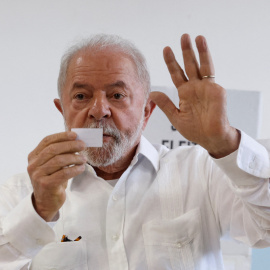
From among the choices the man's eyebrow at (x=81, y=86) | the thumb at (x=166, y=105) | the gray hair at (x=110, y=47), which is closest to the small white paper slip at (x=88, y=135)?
the thumb at (x=166, y=105)

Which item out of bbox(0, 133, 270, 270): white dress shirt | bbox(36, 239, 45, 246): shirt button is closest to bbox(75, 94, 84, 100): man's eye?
bbox(0, 133, 270, 270): white dress shirt

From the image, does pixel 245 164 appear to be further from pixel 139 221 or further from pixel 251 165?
pixel 139 221

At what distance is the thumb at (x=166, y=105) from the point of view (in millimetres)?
1109

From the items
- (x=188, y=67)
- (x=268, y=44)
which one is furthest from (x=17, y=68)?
(x=188, y=67)

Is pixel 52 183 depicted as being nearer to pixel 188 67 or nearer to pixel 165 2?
pixel 188 67

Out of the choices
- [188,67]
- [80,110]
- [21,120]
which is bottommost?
[21,120]

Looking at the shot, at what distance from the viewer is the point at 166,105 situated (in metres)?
1.12

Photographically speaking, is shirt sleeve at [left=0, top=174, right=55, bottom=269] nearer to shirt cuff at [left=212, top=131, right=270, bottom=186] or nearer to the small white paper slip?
the small white paper slip

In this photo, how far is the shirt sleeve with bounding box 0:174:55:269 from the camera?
1.14 metres

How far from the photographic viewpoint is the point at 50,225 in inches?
45.6

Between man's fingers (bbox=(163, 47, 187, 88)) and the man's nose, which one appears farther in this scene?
the man's nose

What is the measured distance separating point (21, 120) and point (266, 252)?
1447 mm

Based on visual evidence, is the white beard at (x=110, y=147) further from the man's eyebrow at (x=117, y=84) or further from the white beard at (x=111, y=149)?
the man's eyebrow at (x=117, y=84)

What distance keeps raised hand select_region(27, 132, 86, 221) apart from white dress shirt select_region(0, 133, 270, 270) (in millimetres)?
100
